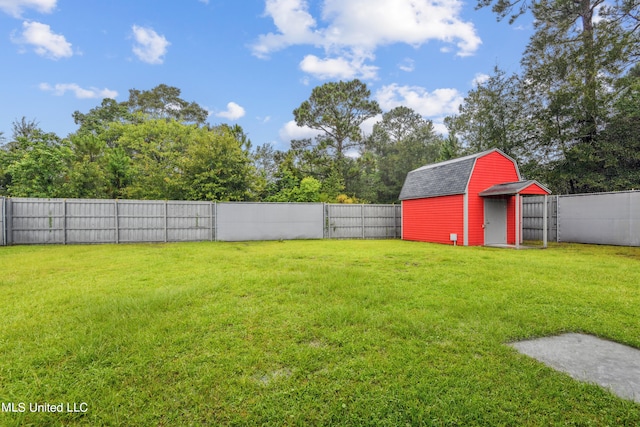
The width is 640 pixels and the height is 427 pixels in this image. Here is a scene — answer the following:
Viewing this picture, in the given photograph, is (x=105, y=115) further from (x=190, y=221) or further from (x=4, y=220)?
(x=190, y=221)

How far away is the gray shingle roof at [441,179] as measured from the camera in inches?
438

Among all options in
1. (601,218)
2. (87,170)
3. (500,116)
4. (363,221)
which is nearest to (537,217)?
(601,218)

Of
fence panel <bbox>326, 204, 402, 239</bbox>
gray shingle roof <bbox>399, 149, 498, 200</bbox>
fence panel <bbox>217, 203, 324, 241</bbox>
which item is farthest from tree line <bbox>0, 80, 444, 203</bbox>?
gray shingle roof <bbox>399, 149, 498, 200</bbox>

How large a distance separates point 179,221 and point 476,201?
11.5 metres

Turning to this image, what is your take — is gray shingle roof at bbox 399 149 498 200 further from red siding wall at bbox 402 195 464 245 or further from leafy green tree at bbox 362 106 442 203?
leafy green tree at bbox 362 106 442 203

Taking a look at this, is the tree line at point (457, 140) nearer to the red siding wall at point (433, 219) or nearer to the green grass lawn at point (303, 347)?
the red siding wall at point (433, 219)

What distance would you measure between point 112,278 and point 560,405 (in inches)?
224

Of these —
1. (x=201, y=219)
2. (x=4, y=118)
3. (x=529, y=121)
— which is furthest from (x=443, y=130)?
(x=4, y=118)

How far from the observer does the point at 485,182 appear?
36.8 feet

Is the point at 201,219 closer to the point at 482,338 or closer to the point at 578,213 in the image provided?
the point at 482,338

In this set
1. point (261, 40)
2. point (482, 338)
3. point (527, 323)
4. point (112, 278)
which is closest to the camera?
point (482, 338)

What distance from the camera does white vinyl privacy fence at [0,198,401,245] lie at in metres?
10.2

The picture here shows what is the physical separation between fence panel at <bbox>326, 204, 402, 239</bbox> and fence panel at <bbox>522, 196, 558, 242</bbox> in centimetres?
516

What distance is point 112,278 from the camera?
15.8 ft
